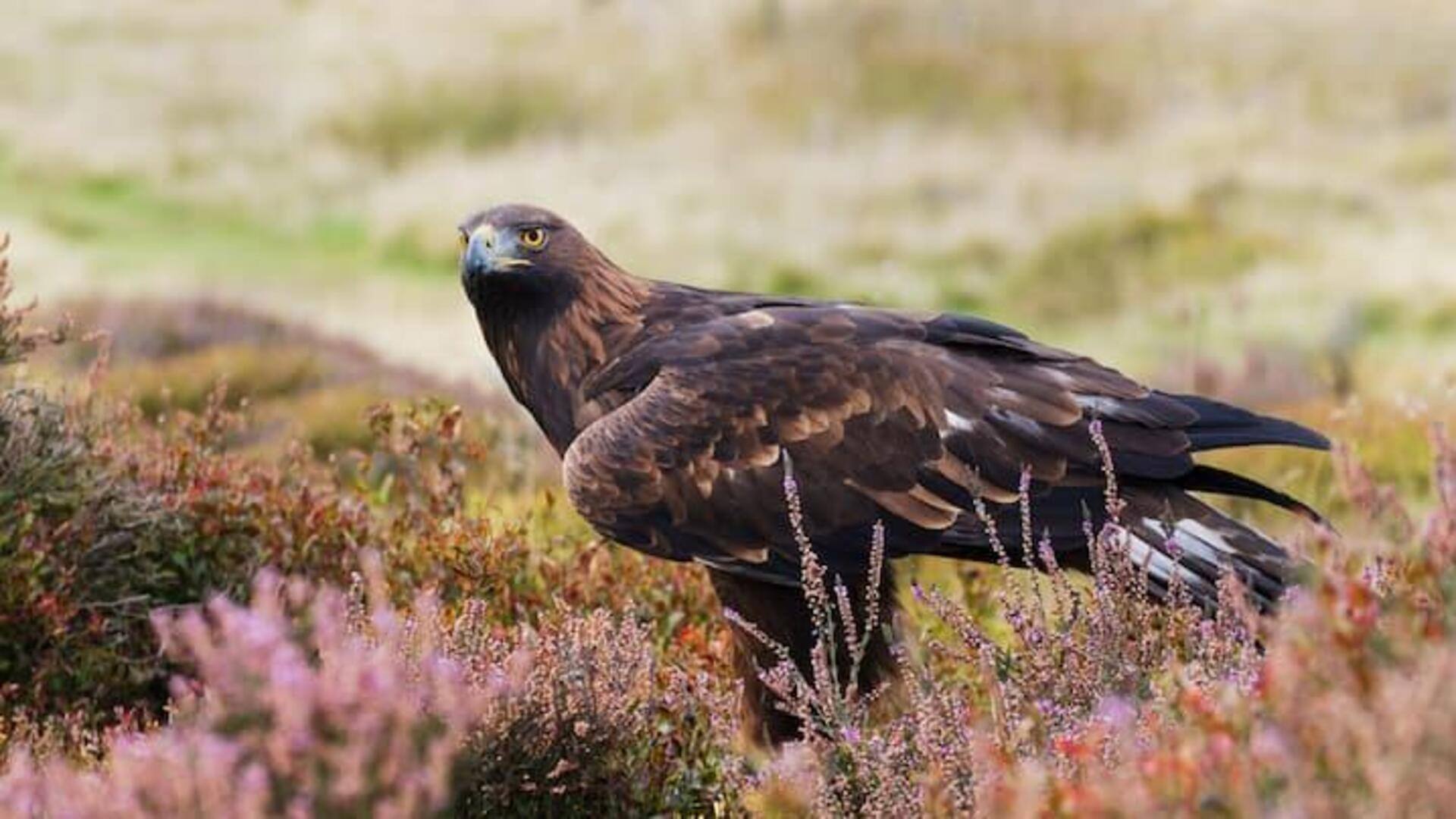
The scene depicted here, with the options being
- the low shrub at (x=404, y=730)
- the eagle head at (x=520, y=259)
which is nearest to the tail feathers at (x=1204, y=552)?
the low shrub at (x=404, y=730)

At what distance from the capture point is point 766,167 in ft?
101

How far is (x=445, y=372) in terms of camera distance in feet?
60.4

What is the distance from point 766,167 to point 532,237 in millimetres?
24181

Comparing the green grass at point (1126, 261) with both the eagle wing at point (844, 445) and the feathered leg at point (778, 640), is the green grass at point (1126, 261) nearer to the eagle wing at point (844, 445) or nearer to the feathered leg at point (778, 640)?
the eagle wing at point (844, 445)

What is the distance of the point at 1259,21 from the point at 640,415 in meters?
37.0

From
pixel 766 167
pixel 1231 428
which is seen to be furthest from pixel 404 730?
pixel 766 167

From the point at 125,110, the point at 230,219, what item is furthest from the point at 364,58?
the point at 230,219

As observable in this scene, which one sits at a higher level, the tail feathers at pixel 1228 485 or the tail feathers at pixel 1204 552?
the tail feathers at pixel 1228 485

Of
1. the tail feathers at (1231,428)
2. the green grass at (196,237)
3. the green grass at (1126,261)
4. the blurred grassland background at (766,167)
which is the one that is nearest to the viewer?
the tail feathers at (1231,428)

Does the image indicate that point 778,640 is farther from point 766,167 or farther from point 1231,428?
point 766,167

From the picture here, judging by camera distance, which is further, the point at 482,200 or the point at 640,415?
the point at 482,200

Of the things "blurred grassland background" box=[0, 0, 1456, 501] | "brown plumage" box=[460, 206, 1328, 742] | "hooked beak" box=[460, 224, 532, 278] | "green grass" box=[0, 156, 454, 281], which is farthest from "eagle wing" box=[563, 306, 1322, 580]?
"green grass" box=[0, 156, 454, 281]

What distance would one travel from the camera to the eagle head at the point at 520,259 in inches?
264

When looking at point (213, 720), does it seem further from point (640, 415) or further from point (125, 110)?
point (125, 110)
